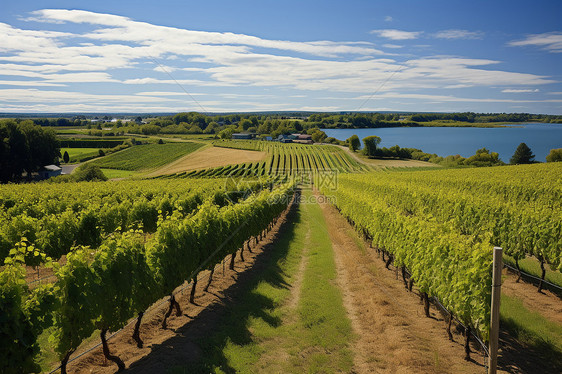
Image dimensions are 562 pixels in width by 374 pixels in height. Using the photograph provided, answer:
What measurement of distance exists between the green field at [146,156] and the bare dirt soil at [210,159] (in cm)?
584

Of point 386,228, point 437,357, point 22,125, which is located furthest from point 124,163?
point 437,357

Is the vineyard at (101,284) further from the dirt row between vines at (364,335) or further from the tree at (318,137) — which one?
the tree at (318,137)

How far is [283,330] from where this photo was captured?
12.6 meters

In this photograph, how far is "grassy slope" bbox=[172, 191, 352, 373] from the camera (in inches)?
405

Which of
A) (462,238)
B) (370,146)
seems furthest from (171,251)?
(370,146)

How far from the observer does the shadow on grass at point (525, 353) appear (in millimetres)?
9859

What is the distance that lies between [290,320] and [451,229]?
7.57 m

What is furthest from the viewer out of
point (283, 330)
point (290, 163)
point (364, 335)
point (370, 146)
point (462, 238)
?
point (370, 146)

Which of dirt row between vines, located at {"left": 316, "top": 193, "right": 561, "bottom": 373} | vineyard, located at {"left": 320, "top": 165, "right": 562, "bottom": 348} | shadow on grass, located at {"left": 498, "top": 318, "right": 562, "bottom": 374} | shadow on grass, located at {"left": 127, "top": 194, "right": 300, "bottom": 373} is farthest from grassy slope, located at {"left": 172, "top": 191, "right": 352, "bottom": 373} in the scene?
shadow on grass, located at {"left": 498, "top": 318, "right": 562, "bottom": 374}

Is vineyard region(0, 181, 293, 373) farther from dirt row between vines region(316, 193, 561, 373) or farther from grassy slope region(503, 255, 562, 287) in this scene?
grassy slope region(503, 255, 562, 287)

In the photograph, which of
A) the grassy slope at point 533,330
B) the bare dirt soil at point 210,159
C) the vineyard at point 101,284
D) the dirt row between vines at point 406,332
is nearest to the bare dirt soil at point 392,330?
the dirt row between vines at point 406,332

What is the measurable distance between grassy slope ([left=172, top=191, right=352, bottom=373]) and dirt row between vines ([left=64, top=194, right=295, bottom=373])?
1.61 ft

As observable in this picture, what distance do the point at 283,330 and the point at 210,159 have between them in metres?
89.2

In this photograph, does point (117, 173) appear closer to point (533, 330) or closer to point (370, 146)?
point (370, 146)
